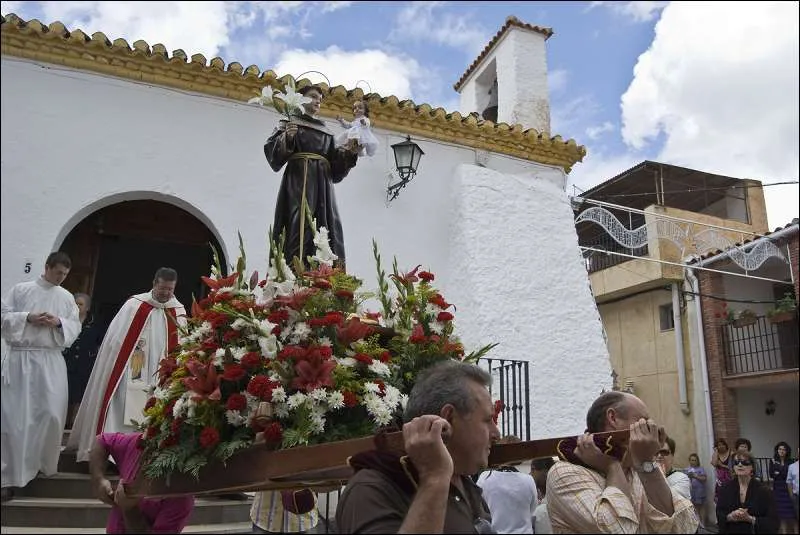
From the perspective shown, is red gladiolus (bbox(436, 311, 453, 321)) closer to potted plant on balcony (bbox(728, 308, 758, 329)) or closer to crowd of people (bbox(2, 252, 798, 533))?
crowd of people (bbox(2, 252, 798, 533))

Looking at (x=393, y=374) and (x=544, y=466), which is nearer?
(x=393, y=374)

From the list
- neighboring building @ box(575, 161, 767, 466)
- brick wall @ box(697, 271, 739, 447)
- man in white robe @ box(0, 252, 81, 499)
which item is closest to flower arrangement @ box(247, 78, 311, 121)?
man in white robe @ box(0, 252, 81, 499)

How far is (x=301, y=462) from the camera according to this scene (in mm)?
1757

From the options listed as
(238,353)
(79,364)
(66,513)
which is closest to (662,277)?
(79,364)

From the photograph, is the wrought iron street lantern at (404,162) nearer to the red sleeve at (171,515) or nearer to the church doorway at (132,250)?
the church doorway at (132,250)

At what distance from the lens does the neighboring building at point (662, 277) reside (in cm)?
1378

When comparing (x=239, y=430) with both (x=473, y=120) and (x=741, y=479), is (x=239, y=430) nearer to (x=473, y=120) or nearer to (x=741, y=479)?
(x=741, y=479)

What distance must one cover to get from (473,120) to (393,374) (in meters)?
5.71

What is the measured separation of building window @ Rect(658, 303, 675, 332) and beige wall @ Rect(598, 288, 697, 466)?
82 millimetres

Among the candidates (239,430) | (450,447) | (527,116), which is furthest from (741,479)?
(527,116)

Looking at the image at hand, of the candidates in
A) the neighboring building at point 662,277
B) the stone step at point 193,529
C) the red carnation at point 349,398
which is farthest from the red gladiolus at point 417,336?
the neighboring building at point 662,277

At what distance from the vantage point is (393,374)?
2.49 metres

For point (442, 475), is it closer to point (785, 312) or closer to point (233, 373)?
point (233, 373)

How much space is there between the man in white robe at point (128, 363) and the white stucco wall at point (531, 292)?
10.9 ft
